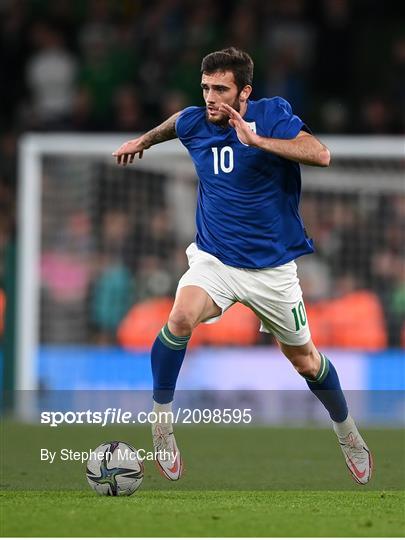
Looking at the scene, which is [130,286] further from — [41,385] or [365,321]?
[365,321]

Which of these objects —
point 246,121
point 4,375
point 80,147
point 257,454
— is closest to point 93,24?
point 80,147

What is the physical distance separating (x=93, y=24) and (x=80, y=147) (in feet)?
11.5

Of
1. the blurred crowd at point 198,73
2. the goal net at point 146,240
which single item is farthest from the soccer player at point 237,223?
the blurred crowd at point 198,73

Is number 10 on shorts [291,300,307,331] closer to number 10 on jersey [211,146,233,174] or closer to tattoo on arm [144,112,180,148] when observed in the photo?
number 10 on jersey [211,146,233,174]

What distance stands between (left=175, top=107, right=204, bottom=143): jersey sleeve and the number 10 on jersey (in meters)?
0.22

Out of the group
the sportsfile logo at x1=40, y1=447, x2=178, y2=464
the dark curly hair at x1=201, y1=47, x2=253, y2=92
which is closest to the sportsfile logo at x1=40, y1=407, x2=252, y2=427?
the sportsfile logo at x1=40, y1=447, x2=178, y2=464

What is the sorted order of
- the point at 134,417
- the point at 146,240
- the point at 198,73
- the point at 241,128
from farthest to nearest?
the point at 198,73 < the point at 146,240 < the point at 134,417 < the point at 241,128

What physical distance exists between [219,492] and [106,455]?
2.46ft

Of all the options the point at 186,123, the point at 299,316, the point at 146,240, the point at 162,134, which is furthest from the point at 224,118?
the point at 146,240

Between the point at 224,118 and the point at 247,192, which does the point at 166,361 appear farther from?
the point at 224,118

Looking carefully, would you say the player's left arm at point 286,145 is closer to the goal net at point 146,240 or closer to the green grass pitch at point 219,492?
the green grass pitch at point 219,492

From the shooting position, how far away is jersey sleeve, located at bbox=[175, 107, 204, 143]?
25.5ft

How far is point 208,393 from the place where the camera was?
46.2 feet

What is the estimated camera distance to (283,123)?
7438 millimetres
